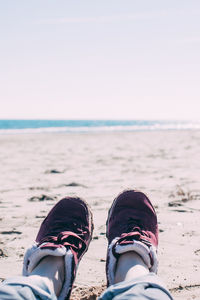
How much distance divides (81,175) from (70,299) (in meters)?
2.78

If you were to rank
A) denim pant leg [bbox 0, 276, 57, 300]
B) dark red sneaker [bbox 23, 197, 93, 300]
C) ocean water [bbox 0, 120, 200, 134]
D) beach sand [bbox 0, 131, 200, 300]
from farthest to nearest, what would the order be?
ocean water [bbox 0, 120, 200, 134] → beach sand [bbox 0, 131, 200, 300] → dark red sneaker [bbox 23, 197, 93, 300] → denim pant leg [bbox 0, 276, 57, 300]

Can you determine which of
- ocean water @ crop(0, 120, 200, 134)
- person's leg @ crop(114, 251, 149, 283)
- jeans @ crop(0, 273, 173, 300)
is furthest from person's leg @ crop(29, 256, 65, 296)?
ocean water @ crop(0, 120, 200, 134)

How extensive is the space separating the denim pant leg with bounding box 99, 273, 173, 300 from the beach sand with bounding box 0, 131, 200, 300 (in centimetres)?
37

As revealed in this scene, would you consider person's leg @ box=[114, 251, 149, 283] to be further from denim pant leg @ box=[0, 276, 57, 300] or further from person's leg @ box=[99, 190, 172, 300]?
denim pant leg @ box=[0, 276, 57, 300]

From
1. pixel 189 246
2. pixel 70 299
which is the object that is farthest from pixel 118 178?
pixel 70 299

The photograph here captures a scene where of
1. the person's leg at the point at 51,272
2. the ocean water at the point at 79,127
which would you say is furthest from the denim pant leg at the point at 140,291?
the ocean water at the point at 79,127

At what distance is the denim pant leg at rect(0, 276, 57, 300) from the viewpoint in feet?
3.81

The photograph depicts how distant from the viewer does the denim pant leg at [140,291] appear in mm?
1166

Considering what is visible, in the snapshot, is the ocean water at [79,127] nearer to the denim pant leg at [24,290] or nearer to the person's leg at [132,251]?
the person's leg at [132,251]

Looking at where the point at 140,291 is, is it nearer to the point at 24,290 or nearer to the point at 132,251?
the point at 24,290

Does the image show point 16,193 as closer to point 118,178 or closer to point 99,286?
point 118,178

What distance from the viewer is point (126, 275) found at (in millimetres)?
1494

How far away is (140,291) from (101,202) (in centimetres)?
182

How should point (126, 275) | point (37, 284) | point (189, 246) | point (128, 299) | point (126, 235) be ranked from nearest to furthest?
point (128, 299) < point (37, 284) < point (126, 275) < point (126, 235) < point (189, 246)
